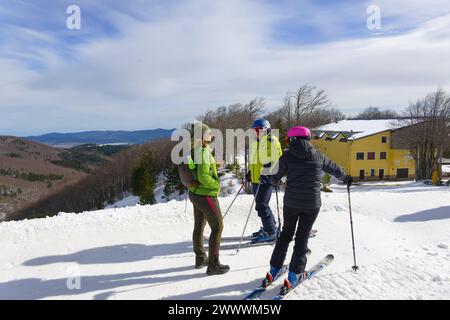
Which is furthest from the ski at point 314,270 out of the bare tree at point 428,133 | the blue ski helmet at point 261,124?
the bare tree at point 428,133

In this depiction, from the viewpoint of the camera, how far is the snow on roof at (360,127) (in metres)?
42.4

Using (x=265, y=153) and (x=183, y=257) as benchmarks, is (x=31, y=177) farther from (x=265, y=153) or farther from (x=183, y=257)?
(x=265, y=153)

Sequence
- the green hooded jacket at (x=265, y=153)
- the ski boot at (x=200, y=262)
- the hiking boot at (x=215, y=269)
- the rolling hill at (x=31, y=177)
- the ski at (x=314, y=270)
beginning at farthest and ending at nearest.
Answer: the rolling hill at (x=31, y=177) → the green hooded jacket at (x=265, y=153) → the ski boot at (x=200, y=262) → the hiking boot at (x=215, y=269) → the ski at (x=314, y=270)

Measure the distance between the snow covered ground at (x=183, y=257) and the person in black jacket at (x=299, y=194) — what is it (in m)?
0.37

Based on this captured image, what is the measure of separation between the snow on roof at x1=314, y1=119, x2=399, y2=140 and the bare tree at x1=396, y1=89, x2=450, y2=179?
5.04 metres

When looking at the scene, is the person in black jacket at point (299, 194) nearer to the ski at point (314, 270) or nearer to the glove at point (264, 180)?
the ski at point (314, 270)

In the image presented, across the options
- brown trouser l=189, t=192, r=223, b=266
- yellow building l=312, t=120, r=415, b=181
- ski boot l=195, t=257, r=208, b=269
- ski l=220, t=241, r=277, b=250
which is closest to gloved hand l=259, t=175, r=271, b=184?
ski l=220, t=241, r=277, b=250

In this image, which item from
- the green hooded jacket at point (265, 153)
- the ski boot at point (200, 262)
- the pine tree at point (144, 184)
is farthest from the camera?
the pine tree at point (144, 184)

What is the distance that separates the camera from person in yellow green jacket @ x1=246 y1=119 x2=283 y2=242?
534 cm

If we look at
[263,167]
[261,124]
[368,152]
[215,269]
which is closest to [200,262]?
[215,269]

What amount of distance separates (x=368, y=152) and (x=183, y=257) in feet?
137

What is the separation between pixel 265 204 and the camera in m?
5.68

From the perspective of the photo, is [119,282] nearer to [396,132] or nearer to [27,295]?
[27,295]
